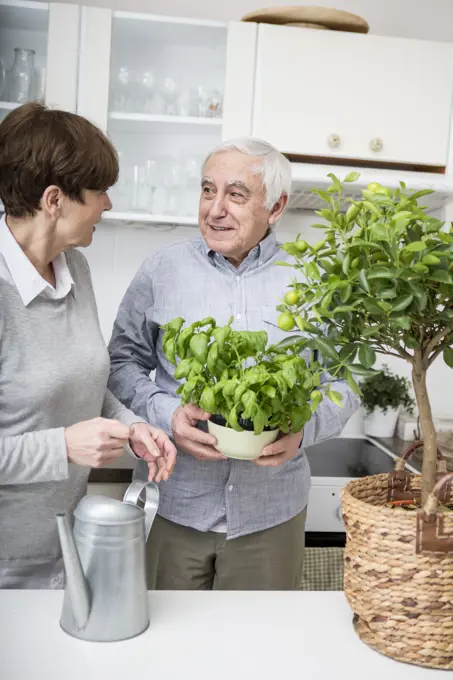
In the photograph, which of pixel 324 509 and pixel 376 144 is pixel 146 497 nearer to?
pixel 324 509

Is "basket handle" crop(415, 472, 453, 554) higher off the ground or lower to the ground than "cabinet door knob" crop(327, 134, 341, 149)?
lower

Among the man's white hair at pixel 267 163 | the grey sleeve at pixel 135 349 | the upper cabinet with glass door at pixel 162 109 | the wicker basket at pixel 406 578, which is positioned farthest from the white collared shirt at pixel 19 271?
the upper cabinet with glass door at pixel 162 109

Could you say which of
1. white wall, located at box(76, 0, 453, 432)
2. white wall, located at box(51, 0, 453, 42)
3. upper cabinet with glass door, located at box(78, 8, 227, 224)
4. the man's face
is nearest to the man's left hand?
the man's face

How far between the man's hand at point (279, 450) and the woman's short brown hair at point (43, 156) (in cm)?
59

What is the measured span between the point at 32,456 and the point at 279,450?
1.30ft

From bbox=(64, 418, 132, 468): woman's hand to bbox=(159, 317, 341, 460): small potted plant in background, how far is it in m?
0.13

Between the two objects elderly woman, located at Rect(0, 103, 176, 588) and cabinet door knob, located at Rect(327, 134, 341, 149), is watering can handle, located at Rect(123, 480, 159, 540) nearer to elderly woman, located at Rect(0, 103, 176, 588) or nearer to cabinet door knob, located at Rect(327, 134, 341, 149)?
elderly woman, located at Rect(0, 103, 176, 588)

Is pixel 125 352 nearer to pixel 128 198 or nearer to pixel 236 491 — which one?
→ pixel 236 491

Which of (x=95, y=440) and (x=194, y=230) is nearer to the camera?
(x=95, y=440)

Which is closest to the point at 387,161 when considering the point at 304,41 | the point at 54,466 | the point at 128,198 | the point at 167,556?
the point at 304,41

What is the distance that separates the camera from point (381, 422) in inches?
108

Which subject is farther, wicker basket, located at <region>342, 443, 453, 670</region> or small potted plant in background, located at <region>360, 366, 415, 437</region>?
small potted plant in background, located at <region>360, 366, 415, 437</region>

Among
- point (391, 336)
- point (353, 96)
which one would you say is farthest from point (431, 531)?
point (353, 96)

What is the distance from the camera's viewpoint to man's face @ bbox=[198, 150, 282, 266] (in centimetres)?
163
